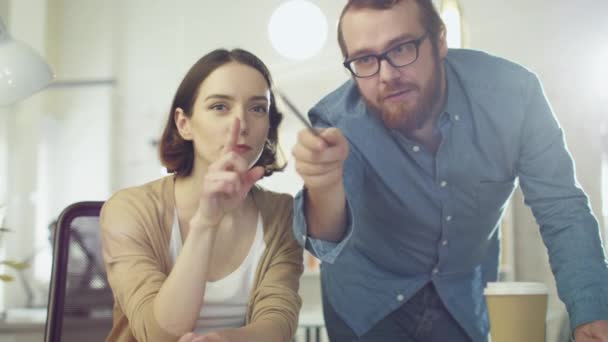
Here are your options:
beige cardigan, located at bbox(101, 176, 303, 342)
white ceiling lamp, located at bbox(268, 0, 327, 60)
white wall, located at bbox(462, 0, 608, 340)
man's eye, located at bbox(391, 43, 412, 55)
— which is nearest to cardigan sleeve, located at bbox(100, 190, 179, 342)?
beige cardigan, located at bbox(101, 176, 303, 342)

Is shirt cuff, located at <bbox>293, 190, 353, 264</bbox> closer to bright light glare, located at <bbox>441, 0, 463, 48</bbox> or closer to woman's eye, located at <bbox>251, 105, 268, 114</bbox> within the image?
woman's eye, located at <bbox>251, 105, 268, 114</bbox>

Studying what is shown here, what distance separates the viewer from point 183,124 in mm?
814

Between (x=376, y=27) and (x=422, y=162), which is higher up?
(x=376, y=27)

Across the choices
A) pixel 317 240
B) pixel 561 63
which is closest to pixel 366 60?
pixel 317 240

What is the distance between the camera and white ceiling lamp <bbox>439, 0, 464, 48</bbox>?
1.25 m

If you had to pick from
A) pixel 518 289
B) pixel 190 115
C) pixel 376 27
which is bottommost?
pixel 518 289

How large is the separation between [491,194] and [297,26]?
943 millimetres

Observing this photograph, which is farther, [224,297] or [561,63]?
[561,63]

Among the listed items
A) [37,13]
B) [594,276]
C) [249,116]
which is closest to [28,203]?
[37,13]

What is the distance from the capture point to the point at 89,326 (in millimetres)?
868

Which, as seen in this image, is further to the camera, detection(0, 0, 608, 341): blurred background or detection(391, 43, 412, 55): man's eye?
detection(0, 0, 608, 341): blurred background

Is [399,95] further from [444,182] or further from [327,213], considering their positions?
[327,213]

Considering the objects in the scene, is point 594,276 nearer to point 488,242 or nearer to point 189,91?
point 488,242

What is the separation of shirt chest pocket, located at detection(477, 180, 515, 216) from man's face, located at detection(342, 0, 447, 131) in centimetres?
11
